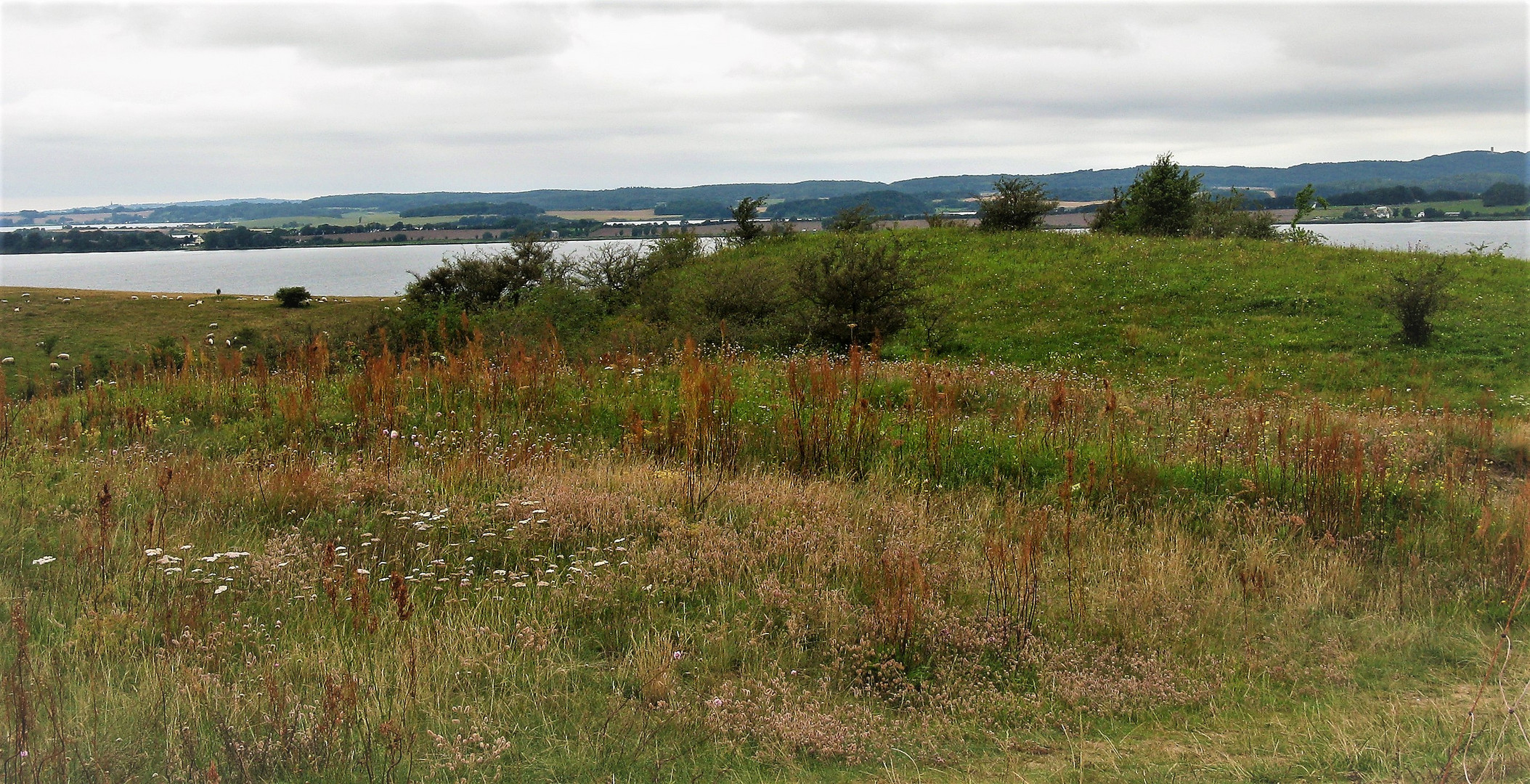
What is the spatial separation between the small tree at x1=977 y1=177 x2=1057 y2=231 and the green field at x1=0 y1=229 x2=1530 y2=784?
77.8 ft

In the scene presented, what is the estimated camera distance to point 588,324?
84.7 ft

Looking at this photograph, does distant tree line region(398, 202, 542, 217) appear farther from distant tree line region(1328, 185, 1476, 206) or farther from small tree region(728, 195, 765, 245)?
distant tree line region(1328, 185, 1476, 206)

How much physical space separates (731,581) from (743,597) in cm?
29

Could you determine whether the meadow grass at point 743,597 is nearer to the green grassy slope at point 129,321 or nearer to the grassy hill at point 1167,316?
the grassy hill at point 1167,316

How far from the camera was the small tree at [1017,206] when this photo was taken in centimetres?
3234

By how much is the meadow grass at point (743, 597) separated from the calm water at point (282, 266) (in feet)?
82.1

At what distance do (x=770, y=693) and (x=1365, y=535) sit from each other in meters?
4.36

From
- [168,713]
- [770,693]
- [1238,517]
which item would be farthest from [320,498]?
[1238,517]

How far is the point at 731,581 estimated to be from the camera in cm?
470

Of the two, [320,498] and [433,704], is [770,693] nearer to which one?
[433,704]

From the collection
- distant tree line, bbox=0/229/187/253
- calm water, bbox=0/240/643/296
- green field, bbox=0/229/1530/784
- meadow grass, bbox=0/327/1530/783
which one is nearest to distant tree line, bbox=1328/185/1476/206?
calm water, bbox=0/240/643/296

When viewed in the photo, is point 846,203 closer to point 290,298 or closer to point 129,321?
point 290,298

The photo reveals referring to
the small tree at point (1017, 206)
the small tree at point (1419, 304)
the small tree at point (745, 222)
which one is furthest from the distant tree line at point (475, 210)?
the small tree at point (1419, 304)

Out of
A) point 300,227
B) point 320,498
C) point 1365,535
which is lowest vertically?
point 1365,535
